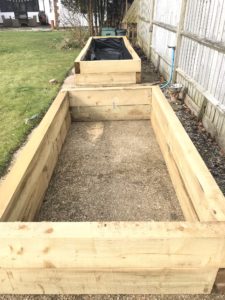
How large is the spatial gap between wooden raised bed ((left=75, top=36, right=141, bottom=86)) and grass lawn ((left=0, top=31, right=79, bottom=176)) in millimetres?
683

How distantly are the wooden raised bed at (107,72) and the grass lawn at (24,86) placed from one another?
683mm

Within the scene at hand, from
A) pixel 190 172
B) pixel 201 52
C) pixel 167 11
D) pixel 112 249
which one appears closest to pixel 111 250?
pixel 112 249

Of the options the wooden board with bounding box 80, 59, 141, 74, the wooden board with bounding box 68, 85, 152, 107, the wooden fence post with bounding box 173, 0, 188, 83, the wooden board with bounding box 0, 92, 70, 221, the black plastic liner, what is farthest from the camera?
the black plastic liner

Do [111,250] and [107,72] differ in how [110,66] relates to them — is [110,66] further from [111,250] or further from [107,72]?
[111,250]

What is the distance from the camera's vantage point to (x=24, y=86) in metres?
5.81

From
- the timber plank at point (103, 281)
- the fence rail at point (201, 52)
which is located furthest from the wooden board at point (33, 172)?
the fence rail at point (201, 52)

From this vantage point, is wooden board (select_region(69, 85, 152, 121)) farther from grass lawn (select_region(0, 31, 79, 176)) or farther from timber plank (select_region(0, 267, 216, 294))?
timber plank (select_region(0, 267, 216, 294))

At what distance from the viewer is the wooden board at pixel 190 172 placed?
1430 mm

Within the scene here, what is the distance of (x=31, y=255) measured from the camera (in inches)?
48.1

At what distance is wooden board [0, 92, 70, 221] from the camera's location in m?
1.52

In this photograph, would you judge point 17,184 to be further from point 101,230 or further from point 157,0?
point 157,0

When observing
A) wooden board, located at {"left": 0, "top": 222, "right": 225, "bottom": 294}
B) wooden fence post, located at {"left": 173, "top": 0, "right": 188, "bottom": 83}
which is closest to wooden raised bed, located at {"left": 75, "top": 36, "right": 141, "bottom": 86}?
wooden fence post, located at {"left": 173, "top": 0, "right": 188, "bottom": 83}

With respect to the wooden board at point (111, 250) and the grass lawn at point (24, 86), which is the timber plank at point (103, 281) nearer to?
the wooden board at point (111, 250)

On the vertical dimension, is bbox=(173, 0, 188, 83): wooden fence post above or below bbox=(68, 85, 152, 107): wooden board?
above
